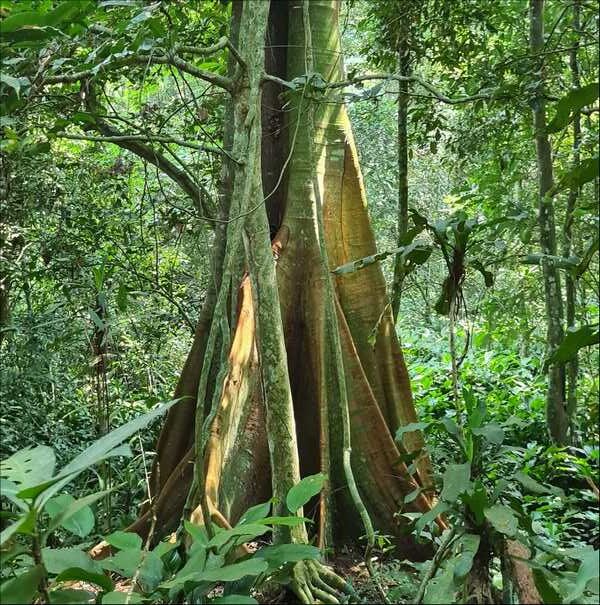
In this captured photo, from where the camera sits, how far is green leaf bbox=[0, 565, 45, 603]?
5.28ft

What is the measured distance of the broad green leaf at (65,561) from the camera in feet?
6.97

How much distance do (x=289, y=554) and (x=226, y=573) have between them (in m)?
0.34

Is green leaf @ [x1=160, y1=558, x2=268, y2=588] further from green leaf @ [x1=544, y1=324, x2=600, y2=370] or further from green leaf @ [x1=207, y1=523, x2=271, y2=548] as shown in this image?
green leaf @ [x1=544, y1=324, x2=600, y2=370]

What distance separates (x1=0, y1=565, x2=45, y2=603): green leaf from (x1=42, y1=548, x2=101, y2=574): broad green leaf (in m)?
0.43

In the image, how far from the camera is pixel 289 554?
234 cm

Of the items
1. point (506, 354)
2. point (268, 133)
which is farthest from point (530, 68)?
point (506, 354)

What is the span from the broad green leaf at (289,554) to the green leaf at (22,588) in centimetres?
85

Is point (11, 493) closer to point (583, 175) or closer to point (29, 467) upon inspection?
point (29, 467)

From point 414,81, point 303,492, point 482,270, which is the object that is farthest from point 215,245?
point 303,492

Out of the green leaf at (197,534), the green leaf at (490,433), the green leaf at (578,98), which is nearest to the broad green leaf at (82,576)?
the green leaf at (197,534)

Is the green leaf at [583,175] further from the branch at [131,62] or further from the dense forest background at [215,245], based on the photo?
the branch at [131,62]

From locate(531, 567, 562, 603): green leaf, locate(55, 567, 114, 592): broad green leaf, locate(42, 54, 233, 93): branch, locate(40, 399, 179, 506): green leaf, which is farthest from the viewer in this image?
locate(42, 54, 233, 93): branch

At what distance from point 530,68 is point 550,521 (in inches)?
113

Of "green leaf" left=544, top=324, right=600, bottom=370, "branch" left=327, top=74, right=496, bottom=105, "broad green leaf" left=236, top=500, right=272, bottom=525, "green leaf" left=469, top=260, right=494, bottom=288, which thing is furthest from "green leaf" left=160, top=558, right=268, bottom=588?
"branch" left=327, top=74, right=496, bottom=105
